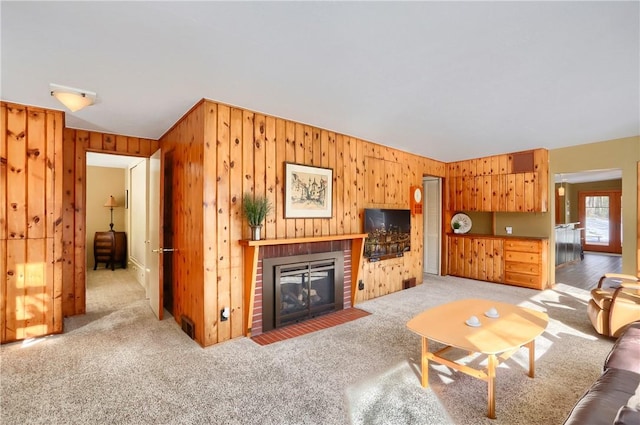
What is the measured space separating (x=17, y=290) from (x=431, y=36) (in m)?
4.38

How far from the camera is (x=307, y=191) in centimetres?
377

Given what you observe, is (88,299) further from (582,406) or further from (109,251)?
(582,406)

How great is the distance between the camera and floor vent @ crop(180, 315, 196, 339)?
3.11 m

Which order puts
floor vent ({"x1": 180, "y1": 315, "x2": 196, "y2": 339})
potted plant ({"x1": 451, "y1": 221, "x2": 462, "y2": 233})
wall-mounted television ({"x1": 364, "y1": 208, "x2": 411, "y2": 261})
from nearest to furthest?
1. floor vent ({"x1": 180, "y1": 315, "x2": 196, "y2": 339})
2. wall-mounted television ({"x1": 364, "y1": 208, "x2": 411, "y2": 261})
3. potted plant ({"x1": 451, "y1": 221, "x2": 462, "y2": 233})

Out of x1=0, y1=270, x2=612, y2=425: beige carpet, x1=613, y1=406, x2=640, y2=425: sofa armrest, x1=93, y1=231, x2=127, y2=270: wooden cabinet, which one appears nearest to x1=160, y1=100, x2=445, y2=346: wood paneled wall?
x1=0, y1=270, x2=612, y2=425: beige carpet

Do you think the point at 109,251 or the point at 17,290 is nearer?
the point at 17,290

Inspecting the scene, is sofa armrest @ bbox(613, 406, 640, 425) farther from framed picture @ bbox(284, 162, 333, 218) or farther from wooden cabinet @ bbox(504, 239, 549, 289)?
wooden cabinet @ bbox(504, 239, 549, 289)

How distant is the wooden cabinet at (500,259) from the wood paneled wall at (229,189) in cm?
269

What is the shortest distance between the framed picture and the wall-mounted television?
0.79 metres

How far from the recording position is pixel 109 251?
262 inches

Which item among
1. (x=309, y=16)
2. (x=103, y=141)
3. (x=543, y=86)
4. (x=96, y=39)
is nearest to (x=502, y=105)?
(x=543, y=86)

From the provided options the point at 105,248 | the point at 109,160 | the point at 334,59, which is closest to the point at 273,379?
the point at 334,59

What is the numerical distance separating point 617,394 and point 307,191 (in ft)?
9.94

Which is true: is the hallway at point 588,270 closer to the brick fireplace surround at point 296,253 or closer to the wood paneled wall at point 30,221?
the brick fireplace surround at point 296,253
